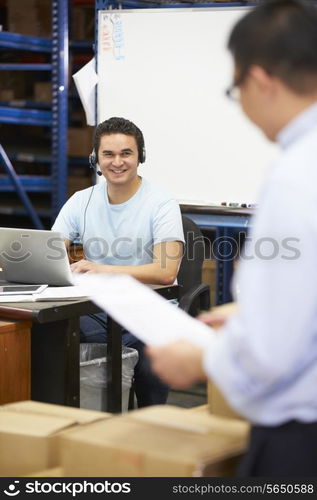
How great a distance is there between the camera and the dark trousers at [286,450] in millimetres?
1272

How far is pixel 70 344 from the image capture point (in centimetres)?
268

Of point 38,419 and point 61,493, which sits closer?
point 61,493

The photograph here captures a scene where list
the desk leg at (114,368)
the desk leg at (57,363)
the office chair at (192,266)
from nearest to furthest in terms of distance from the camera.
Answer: the desk leg at (57,363), the desk leg at (114,368), the office chair at (192,266)

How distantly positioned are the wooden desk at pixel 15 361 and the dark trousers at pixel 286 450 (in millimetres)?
1363

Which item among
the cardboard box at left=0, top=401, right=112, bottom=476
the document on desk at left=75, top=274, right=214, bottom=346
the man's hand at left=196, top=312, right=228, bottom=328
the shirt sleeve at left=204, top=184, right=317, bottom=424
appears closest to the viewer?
the shirt sleeve at left=204, top=184, right=317, bottom=424

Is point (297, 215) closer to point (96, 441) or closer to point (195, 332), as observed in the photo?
point (195, 332)

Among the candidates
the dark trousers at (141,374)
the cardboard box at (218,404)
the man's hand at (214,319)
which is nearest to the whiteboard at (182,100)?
the dark trousers at (141,374)

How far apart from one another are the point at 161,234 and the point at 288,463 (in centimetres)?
188

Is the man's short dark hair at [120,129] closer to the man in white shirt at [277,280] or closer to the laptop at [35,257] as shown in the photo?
the laptop at [35,257]

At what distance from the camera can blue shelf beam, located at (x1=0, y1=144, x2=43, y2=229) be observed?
198 inches

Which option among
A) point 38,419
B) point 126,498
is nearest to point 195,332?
point 126,498

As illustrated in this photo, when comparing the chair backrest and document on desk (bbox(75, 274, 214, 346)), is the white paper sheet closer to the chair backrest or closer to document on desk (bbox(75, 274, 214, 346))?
the chair backrest

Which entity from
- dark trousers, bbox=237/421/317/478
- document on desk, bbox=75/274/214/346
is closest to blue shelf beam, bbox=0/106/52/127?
document on desk, bbox=75/274/214/346

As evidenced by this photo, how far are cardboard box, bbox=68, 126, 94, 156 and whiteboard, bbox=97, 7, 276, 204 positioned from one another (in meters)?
0.68
